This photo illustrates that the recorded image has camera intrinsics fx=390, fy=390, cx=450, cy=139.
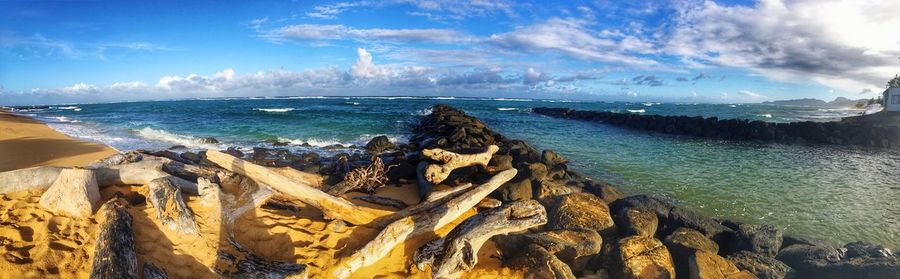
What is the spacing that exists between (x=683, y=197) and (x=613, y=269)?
5737 millimetres

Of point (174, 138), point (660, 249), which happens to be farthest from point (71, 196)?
point (174, 138)

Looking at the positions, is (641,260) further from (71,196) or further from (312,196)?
(71,196)

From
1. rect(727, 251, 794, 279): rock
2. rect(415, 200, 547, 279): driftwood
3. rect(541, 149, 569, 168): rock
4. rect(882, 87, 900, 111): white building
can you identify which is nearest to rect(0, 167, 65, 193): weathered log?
rect(415, 200, 547, 279): driftwood

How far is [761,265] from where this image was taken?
18.2 ft

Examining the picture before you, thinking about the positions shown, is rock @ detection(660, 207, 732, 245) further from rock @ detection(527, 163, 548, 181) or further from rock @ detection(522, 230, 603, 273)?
rock @ detection(527, 163, 548, 181)

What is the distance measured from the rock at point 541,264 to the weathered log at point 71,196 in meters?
5.74

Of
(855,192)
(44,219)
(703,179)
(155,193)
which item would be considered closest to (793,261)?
(703,179)

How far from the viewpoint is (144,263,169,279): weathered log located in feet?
13.3

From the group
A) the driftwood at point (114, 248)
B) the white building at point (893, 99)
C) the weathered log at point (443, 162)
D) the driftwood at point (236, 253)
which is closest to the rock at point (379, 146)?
the weathered log at point (443, 162)

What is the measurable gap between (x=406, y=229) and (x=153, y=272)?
284 cm

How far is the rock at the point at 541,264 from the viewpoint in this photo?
4.92m

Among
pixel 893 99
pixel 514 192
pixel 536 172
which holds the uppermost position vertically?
pixel 893 99

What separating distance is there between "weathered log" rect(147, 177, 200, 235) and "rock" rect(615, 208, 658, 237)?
6508 millimetres

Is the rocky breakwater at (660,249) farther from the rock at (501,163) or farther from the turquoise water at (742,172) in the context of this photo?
the rock at (501,163)
